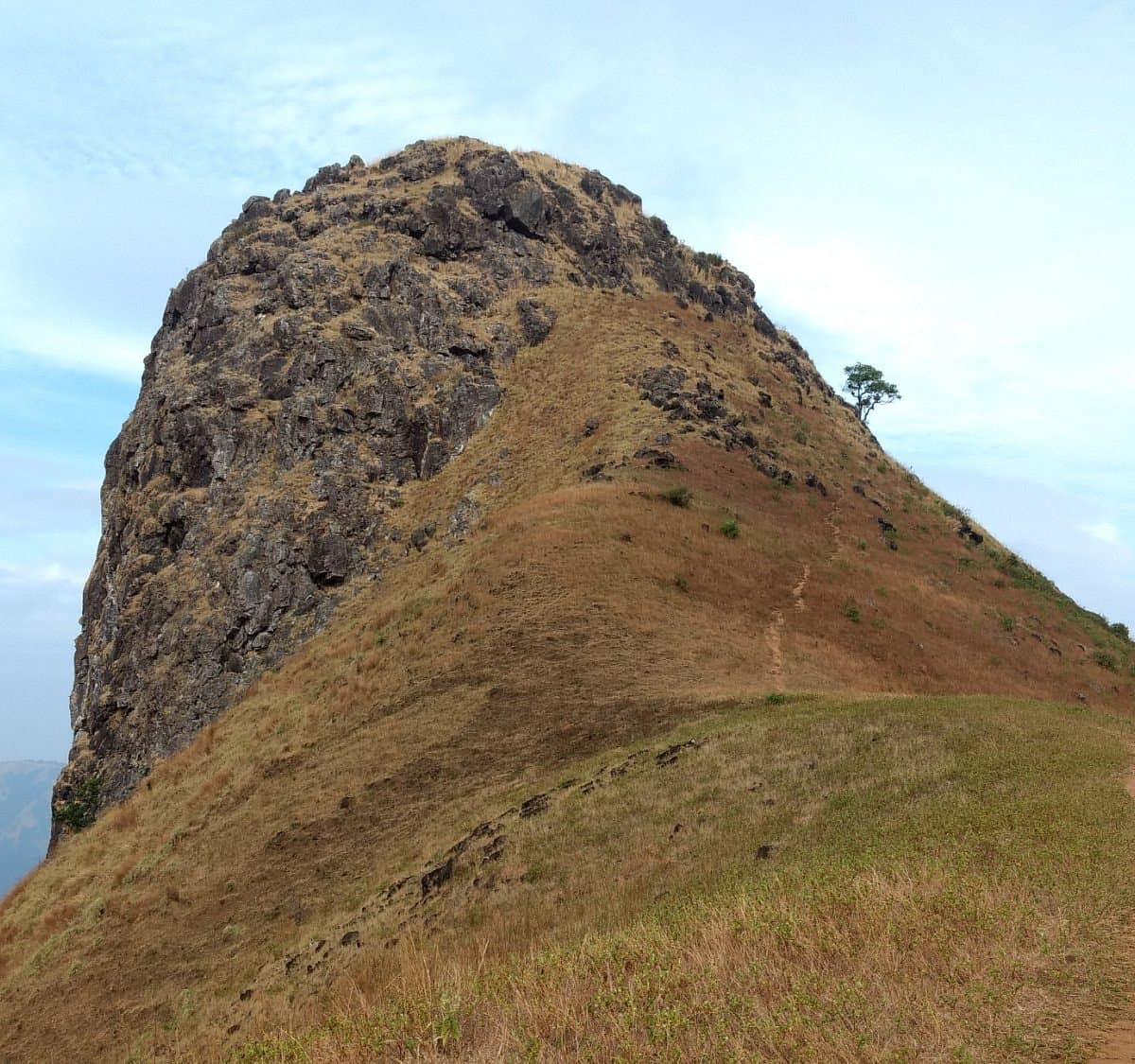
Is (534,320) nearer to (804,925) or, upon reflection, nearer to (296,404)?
(296,404)

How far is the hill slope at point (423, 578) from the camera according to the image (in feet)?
72.9

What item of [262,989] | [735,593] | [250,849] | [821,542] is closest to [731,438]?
[821,542]

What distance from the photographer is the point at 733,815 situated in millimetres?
16391

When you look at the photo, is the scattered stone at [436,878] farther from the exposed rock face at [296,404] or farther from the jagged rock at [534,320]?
the jagged rock at [534,320]

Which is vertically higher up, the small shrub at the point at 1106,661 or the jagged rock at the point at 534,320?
the jagged rock at the point at 534,320

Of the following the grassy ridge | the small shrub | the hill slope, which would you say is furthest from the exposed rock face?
the grassy ridge

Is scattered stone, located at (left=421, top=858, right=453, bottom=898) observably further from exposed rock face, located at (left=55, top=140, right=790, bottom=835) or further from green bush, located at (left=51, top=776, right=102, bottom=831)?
green bush, located at (left=51, top=776, right=102, bottom=831)

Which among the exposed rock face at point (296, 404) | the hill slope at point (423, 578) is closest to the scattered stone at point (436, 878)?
the hill slope at point (423, 578)

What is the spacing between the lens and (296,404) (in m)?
55.7

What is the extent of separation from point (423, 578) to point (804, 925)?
35.4 meters

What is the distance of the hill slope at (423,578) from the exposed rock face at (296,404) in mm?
281

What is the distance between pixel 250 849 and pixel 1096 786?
22.0 metres

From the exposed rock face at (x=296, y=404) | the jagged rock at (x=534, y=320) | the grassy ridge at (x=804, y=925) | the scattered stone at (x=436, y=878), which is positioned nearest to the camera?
the grassy ridge at (x=804, y=925)

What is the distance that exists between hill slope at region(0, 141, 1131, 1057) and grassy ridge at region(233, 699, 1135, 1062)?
2.93 meters
